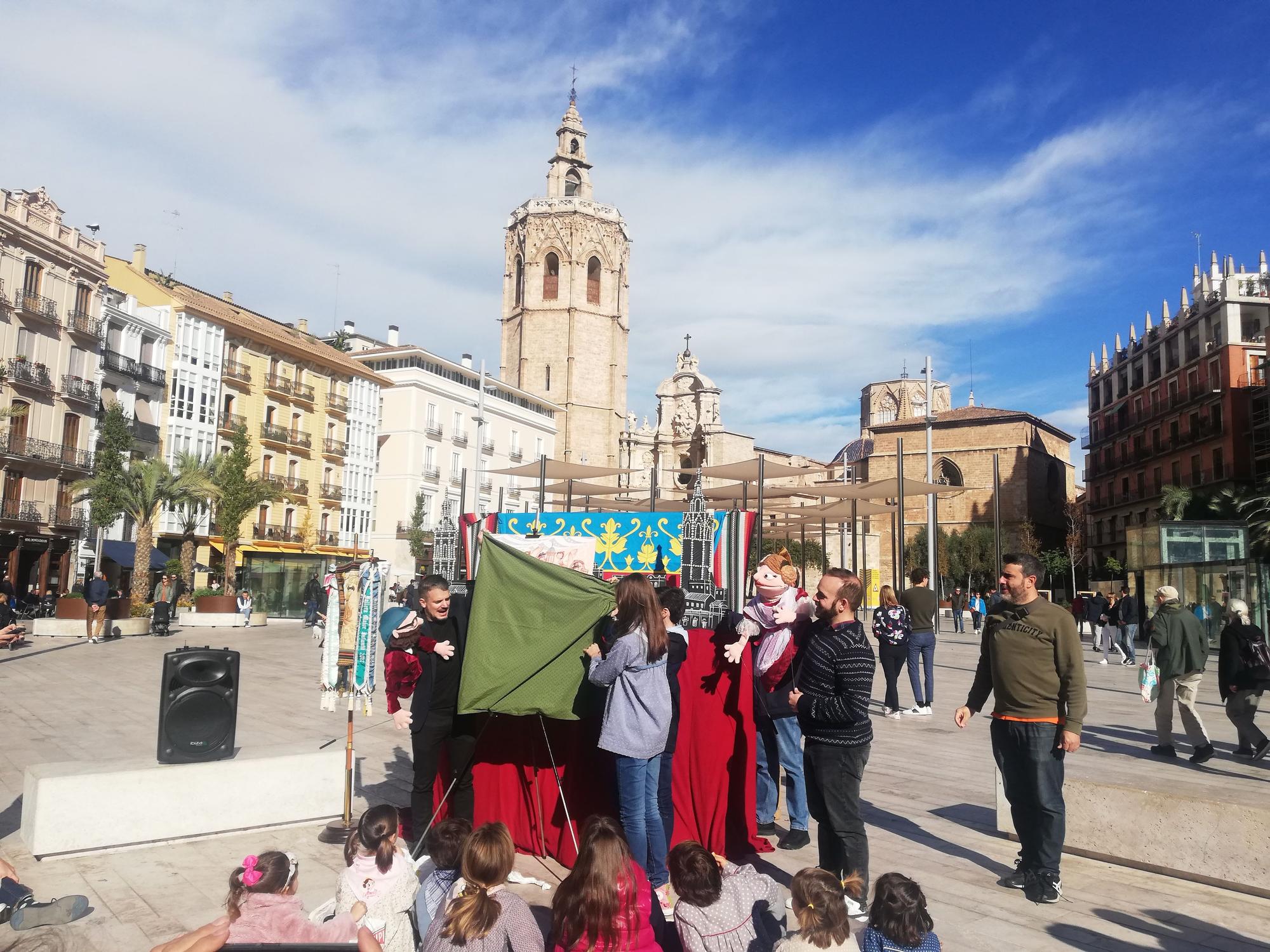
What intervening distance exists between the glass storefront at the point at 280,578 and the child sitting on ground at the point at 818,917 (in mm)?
31843

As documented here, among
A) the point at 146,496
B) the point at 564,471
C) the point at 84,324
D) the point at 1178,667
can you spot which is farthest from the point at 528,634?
the point at 84,324

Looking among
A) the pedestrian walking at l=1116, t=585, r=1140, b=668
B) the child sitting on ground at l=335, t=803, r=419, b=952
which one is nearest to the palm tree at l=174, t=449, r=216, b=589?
the pedestrian walking at l=1116, t=585, r=1140, b=668

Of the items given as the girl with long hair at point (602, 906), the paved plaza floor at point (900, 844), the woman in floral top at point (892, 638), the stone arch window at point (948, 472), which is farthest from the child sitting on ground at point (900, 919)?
the stone arch window at point (948, 472)

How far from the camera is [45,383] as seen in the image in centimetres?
3338

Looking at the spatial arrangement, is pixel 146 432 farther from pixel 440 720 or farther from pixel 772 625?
pixel 772 625

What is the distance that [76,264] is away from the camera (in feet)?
→ 115

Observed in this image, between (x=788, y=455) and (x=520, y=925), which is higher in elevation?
(x=788, y=455)

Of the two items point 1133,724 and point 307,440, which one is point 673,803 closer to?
point 1133,724

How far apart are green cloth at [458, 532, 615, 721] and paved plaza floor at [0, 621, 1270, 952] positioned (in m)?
1.06

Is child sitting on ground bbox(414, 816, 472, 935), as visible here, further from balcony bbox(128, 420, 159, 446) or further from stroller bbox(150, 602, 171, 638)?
balcony bbox(128, 420, 159, 446)

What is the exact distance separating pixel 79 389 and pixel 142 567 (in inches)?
507

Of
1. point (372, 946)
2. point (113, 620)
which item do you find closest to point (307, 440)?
point (113, 620)

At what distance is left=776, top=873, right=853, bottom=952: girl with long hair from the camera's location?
3.34m

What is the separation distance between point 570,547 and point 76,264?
36.0m
